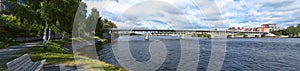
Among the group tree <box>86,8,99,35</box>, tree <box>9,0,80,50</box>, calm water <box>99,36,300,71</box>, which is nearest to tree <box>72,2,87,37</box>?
calm water <box>99,36,300,71</box>

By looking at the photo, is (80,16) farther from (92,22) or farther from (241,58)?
(241,58)

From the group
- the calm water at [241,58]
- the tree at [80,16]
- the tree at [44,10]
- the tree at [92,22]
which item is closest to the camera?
the tree at [44,10]

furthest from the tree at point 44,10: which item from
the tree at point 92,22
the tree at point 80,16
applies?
the tree at point 92,22

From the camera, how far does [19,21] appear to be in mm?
31703

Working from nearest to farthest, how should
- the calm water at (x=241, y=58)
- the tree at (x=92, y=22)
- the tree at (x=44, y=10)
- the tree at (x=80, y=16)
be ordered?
the tree at (x=44, y=10), the calm water at (x=241, y=58), the tree at (x=80, y=16), the tree at (x=92, y=22)

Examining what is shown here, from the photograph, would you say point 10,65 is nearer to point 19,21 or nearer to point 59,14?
point 59,14

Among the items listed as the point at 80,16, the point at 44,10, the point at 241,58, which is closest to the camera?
the point at 44,10

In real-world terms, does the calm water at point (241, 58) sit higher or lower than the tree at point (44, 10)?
lower

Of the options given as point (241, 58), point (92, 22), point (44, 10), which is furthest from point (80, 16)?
point (241, 58)

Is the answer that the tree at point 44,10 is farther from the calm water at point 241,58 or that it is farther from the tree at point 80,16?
the tree at point 80,16

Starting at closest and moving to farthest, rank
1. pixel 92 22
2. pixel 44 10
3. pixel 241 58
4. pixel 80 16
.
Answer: pixel 44 10 < pixel 241 58 < pixel 80 16 < pixel 92 22

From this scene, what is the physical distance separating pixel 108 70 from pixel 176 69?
10401 mm

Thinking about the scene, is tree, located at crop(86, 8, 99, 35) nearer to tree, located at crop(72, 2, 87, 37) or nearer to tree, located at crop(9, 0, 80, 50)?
tree, located at crop(72, 2, 87, 37)

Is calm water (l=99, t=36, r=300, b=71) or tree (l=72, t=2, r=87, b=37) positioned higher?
tree (l=72, t=2, r=87, b=37)
